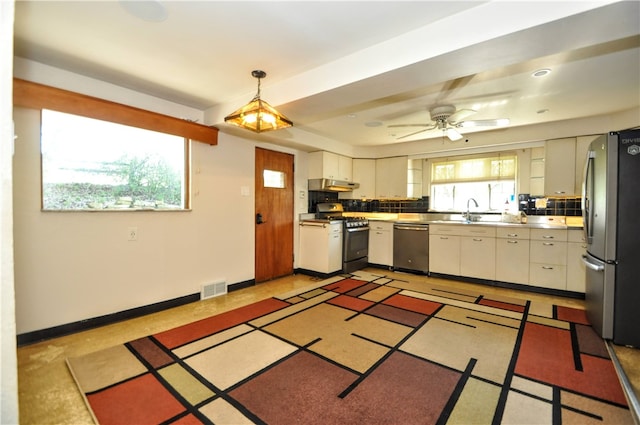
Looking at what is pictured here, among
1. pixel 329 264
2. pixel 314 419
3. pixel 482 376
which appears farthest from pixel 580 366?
pixel 329 264

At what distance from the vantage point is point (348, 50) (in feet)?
7.85

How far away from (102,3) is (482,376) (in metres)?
3.48

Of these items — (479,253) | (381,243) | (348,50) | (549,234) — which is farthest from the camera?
(381,243)

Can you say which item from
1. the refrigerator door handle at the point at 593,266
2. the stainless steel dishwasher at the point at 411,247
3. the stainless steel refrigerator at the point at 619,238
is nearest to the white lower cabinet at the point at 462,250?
the stainless steel dishwasher at the point at 411,247

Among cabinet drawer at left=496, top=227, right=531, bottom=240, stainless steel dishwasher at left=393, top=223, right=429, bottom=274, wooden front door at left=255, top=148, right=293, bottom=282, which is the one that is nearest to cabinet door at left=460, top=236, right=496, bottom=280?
cabinet drawer at left=496, top=227, right=531, bottom=240

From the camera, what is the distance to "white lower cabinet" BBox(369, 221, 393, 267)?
17.8ft

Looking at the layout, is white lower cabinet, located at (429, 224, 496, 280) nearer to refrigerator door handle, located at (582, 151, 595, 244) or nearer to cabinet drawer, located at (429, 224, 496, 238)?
cabinet drawer, located at (429, 224, 496, 238)

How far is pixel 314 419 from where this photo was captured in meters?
1.65

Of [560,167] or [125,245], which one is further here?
[560,167]

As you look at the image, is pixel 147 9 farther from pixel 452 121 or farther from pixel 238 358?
pixel 452 121

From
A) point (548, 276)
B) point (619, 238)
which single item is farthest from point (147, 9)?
point (548, 276)

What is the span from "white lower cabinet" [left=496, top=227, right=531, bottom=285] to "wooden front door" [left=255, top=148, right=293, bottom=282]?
3.24m

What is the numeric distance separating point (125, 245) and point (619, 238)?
4.65m

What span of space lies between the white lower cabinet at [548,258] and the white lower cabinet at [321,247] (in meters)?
2.79
